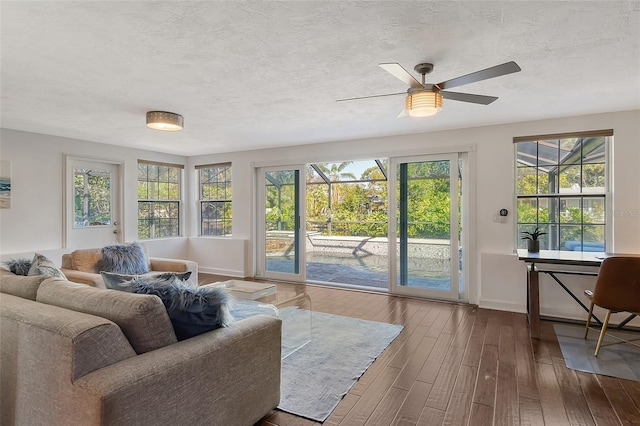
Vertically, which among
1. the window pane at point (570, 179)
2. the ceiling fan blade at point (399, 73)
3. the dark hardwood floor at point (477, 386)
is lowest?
the dark hardwood floor at point (477, 386)

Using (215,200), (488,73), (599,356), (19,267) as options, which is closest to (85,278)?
(19,267)

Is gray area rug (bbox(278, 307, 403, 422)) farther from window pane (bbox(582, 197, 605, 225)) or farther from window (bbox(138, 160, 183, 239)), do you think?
window (bbox(138, 160, 183, 239))

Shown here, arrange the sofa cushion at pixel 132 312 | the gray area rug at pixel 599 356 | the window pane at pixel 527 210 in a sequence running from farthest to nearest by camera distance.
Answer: the window pane at pixel 527 210 < the gray area rug at pixel 599 356 < the sofa cushion at pixel 132 312

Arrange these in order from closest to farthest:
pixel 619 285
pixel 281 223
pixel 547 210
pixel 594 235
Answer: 1. pixel 619 285
2. pixel 594 235
3. pixel 547 210
4. pixel 281 223

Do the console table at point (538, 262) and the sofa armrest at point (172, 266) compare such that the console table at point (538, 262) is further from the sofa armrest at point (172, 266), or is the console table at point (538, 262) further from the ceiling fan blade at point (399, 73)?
the sofa armrest at point (172, 266)

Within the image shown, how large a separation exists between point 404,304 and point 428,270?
Result: 628 millimetres

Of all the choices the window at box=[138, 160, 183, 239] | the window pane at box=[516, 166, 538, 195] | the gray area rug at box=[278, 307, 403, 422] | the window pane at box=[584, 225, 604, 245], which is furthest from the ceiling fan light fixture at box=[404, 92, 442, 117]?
the window at box=[138, 160, 183, 239]

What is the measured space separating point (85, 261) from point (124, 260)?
392mm

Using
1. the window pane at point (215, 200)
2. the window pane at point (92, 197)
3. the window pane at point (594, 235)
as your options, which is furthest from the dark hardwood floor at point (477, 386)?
the window pane at point (92, 197)

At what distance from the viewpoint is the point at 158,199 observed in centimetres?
627

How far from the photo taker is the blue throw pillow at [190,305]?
171 centimetres

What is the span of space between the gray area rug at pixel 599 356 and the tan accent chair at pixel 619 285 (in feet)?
0.39

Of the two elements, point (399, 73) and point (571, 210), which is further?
point (571, 210)

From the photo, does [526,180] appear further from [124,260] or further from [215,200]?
[215,200]
